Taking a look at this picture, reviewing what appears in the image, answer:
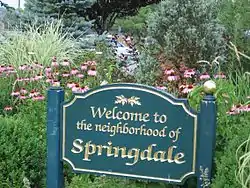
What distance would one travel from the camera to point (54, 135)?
3.13 meters

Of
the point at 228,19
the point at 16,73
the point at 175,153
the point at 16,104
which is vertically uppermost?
the point at 228,19

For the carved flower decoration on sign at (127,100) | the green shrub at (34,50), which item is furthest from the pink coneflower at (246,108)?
the green shrub at (34,50)

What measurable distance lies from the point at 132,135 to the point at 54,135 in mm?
489

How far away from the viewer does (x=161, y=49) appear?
6.08m

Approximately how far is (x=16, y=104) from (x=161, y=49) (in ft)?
5.84

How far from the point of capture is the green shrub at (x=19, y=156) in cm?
331

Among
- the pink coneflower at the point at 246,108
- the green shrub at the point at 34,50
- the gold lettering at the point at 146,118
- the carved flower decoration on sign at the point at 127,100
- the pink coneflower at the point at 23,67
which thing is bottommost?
the gold lettering at the point at 146,118

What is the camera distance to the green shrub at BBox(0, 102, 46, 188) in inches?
130

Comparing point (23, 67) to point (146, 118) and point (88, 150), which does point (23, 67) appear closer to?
point (88, 150)

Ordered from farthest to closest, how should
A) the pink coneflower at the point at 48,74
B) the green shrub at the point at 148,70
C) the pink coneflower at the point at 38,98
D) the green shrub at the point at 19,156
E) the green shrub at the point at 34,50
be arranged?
the green shrub at the point at 34,50
the green shrub at the point at 148,70
the pink coneflower at the point at 48,74
the pink coneflower at the point at 38,98
the green shrub at the point at 19,156

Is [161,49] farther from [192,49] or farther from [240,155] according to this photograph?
[240,155]

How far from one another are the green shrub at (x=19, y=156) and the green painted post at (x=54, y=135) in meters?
0.19

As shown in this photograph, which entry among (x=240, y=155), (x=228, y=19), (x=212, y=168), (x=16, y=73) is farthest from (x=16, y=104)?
(x=228, y=19)

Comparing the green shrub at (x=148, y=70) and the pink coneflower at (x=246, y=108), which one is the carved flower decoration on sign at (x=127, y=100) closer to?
the pink coneflower at (x=246, y=108)
